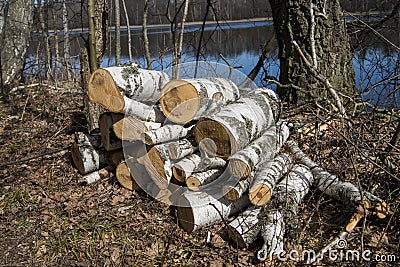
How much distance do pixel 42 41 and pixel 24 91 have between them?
2.55m

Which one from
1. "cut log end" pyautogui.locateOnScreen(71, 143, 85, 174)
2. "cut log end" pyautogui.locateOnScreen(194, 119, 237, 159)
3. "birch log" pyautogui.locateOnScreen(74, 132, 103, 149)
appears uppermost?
"cut log end" pyautogui.locateOnScreen(194, 119, 237, 159)

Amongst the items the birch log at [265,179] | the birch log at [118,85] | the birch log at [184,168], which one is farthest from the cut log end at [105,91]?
the birch log at [265,179]

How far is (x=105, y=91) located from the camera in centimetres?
359

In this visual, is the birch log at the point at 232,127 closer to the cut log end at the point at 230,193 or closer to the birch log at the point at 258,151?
the birch log at the point at 258,151

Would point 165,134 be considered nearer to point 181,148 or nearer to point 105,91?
point 181,148

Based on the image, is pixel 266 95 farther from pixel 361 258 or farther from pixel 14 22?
pixel 14 22

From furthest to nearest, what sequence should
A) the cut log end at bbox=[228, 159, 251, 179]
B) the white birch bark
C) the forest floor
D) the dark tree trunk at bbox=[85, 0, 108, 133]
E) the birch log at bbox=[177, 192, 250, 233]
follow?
the dark tree trunk at bbox=[85, 0, 108, 133], the white birch bark, the birch log at bbox=[177, 192, 250, 233], the cut log end at bbox=[228, 159, 251, 179], the forest floor

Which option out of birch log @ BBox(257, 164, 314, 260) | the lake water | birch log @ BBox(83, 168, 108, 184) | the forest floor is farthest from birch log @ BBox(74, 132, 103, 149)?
the lake water

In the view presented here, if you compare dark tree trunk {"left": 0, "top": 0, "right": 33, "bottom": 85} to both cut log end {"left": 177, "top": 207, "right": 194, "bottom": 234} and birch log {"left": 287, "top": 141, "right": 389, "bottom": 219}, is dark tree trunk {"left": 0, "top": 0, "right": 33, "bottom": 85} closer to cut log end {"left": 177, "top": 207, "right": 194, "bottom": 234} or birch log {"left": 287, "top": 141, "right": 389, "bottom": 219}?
cut log end {"left": 177, "top": 207, "right": 194, "bottom": 234}

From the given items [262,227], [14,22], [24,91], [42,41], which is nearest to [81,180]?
[262,227]

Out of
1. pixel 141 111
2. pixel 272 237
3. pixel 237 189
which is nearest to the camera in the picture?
pixel 272 237

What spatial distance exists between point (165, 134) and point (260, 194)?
3.24 feet

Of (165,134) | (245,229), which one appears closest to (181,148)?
(165,134)

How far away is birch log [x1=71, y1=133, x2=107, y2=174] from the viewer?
4.05 m
